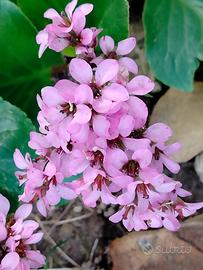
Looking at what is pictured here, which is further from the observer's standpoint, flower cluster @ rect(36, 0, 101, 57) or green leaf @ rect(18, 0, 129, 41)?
green leaf @ rect(18, 0, 129, 41)

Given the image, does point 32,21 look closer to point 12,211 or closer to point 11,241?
point 12,211

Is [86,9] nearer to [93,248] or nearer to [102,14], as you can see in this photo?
[102,14]

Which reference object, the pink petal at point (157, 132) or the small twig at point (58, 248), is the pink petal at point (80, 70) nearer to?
the pink petal at point (157, 132)

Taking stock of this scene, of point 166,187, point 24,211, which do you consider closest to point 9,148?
point 24,211

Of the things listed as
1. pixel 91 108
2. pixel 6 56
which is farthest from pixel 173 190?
pixel 6 56

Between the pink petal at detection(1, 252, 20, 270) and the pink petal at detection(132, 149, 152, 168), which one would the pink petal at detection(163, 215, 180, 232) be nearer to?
the pink petal at detection(132, 149, 152, 168)

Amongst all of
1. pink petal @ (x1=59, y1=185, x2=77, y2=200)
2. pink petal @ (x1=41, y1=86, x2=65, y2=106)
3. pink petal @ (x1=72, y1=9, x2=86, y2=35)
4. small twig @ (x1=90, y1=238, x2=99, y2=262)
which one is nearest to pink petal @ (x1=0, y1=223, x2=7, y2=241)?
pink petal @ (x1=59, y1=185, x2=77, y2=200)
